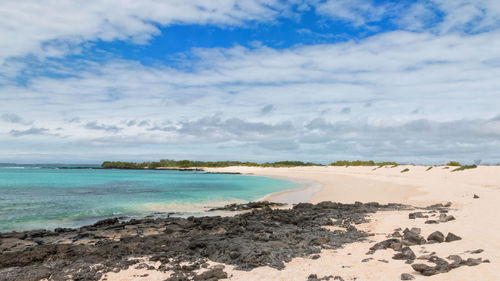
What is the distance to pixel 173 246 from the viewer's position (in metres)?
11.2

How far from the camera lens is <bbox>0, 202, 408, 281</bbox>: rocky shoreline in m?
9.30

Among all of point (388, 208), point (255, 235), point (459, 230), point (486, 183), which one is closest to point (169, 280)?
point (255, 235)

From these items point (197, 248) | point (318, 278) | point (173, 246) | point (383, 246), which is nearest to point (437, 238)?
point (383, 246)

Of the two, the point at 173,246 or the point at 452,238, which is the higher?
the point at 452,238

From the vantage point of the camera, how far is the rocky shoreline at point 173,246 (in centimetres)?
930

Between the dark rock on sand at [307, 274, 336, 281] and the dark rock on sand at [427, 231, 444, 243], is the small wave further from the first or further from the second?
the dark rock on sand at [307, 274, 336, 281]

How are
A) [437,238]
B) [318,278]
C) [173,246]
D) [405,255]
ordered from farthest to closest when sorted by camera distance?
[173,246] < [437,238] < [405,255] < [318,278]

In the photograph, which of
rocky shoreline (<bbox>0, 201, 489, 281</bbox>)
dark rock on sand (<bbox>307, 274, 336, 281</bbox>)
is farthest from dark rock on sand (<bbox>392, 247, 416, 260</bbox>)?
dark rock on sand (<bbox>307, 274, 336, 281</bbox>)

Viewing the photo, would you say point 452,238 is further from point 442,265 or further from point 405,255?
point 442,265

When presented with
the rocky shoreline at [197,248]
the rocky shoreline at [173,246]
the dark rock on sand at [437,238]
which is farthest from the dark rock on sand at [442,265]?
the rocky shoreline at [173,246]

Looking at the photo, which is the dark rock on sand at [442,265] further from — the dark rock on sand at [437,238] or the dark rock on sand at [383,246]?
the dark rock on sand at [437,238]

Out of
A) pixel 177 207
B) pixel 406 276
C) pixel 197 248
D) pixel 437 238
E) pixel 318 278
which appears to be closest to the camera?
pixel 406 276

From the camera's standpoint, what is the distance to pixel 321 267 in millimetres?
8906

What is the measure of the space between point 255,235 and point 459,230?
712cm
